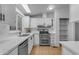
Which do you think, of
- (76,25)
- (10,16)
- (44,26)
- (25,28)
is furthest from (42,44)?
(10,16)

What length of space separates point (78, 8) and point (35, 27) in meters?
5.36

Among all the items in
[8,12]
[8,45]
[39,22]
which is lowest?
[8,45]

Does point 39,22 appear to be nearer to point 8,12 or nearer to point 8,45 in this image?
point 8,12

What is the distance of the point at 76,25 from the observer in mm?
3070

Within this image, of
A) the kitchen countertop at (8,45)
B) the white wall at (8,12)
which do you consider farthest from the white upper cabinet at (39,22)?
the kitchen countertop at (8,45)

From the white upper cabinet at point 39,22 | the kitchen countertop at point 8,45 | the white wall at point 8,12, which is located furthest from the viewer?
the white upper cabinet at point 39,22

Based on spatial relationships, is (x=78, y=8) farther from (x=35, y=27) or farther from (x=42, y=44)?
(x=35, y=27)

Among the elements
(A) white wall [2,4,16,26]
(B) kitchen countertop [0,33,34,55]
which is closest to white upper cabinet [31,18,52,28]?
(A) white wall [2,4,16,26]

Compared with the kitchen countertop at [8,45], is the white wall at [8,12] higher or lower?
higher

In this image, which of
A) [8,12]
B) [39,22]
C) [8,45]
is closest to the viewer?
[8,45]

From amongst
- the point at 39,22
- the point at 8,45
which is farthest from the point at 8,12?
the point at 39,22

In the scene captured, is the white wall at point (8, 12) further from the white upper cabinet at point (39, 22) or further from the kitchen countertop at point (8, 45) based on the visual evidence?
the white upper cabinet at point (39, 22)

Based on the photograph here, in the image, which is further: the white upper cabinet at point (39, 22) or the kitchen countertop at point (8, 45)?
the white upper cabinet at point (39, 22)
